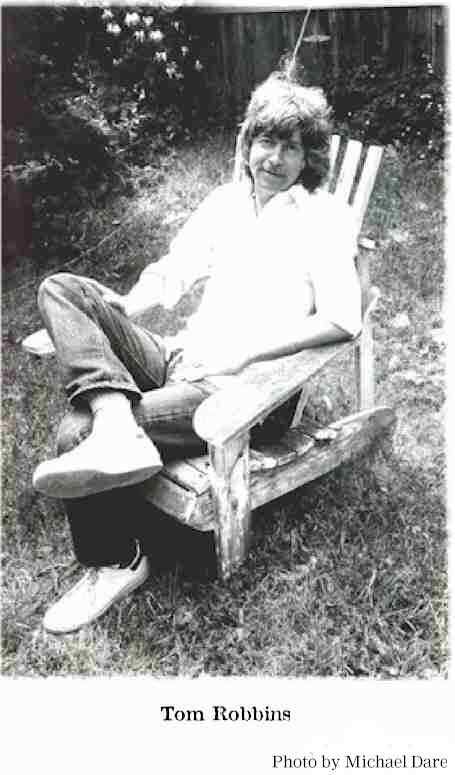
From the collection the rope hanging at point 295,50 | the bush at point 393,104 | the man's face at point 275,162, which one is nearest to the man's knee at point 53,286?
the man's face at point 275,162

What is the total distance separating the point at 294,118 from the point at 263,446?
91cm

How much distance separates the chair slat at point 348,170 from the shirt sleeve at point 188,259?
1.32ft

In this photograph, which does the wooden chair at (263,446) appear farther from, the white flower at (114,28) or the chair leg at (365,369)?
the white flower at (114,28)

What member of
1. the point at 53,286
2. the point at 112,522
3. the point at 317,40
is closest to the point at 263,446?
the point at 112,522

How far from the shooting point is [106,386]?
1762 millimetres

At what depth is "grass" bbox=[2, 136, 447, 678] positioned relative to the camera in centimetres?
196

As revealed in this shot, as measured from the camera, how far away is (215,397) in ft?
5.94

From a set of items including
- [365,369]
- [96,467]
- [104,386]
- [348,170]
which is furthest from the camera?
[365,369]

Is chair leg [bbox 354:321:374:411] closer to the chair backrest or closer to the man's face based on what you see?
the chair backrest

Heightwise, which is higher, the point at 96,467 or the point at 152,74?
the point at 152,74

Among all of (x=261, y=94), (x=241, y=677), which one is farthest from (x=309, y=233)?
(x=241, y=677)

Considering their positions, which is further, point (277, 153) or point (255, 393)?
point (277, 153)

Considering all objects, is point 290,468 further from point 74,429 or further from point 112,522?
point 74,429

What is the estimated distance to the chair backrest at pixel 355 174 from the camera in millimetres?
2303
